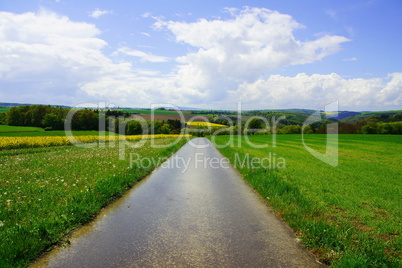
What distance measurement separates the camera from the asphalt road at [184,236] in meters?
4.21

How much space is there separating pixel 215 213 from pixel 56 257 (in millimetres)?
3847

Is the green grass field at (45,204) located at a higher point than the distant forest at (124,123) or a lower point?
lower

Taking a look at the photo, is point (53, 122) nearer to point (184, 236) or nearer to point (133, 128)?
point (133, 128)

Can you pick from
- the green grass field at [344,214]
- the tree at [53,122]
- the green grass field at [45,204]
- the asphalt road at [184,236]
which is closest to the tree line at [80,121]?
the tree at [53,122]

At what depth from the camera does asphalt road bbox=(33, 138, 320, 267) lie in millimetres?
4207

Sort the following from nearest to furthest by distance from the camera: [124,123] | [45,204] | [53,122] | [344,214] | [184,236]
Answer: [184,236] < [45,204] < [344,214] < [53,122] < [124,123]

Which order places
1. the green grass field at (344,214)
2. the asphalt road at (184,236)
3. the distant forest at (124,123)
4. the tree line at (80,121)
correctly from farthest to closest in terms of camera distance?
the distant forest at (124,123) → the tree line at (80,121) → the green grass field at (344,214) → the asphalt road at (184,236)

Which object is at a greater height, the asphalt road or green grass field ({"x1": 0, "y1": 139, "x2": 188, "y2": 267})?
green grass field ({"x1": 0, "y1": 139, "x2": 188, "y2": 267})

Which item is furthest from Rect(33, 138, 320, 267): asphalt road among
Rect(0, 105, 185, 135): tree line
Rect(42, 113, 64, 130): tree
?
Rect(0, 105, 185, 135): tree line

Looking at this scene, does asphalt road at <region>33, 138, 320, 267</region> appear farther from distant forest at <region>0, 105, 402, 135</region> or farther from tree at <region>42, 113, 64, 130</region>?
tree at <region>42, 113, 64, 130</region>

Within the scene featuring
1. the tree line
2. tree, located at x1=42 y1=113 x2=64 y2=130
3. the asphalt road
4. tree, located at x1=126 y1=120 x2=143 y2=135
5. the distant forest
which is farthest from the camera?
tree, located at x1=126 y1=120 x2=143 y2=135

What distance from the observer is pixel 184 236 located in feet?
17.0

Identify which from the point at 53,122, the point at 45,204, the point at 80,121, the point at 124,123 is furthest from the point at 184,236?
the point at 124,123

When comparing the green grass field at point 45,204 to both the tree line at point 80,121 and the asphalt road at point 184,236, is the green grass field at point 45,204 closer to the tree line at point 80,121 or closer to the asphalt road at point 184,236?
the asphalt road at point 184,236
